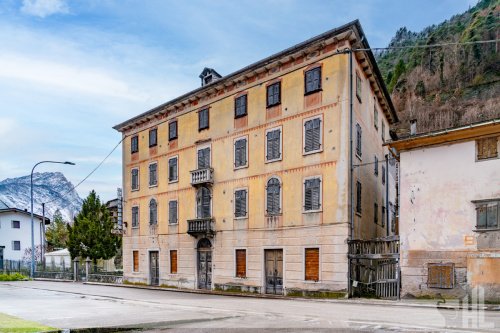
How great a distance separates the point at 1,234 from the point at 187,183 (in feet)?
146

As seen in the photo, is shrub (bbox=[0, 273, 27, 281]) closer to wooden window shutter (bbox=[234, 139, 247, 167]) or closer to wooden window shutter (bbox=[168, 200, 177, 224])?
wooden window shutter (bbox=[168, 200, 177, 224])

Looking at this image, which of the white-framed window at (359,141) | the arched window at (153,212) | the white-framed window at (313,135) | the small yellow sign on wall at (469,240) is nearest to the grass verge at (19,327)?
the small yellow sign on wall at (469,240)

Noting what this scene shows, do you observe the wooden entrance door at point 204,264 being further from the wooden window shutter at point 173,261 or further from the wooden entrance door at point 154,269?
the wooden entrance door at point 154,269

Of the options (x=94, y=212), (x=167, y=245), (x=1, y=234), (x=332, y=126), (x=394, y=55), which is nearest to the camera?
(x=332, y=126)

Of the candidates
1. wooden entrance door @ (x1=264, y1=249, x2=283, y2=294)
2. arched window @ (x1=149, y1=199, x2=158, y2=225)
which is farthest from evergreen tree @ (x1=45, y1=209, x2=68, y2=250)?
wooden entrance door @ (x1=264, y1=249, x2=283, y2=294)

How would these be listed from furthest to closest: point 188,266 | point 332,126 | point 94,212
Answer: point 94,212 < point 188,266 < point 332,126

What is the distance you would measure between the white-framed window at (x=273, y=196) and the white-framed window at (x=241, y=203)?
1748 mm

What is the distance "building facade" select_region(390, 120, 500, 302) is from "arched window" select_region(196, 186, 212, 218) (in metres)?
13.5

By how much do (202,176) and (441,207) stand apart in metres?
15.7

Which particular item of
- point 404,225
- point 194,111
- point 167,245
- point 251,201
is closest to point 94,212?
point 167,245

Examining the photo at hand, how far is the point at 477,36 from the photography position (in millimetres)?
95625

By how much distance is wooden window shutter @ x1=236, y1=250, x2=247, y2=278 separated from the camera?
27.9 metres

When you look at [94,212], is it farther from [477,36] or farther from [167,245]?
[477,36]

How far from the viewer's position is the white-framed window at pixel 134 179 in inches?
1502
